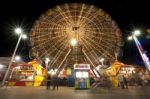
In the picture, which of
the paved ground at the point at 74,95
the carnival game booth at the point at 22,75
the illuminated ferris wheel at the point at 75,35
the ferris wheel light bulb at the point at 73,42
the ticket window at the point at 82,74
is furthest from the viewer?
the ferris wheel light bulb at the point at 73,42

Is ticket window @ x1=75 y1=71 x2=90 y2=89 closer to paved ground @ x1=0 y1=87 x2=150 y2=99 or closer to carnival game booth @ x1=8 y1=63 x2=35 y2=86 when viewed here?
paved ground @ x1=0 y1=87 x2=150 y2=99

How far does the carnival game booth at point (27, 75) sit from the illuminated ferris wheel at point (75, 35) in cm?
238

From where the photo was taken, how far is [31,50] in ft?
105

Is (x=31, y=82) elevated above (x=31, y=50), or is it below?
below

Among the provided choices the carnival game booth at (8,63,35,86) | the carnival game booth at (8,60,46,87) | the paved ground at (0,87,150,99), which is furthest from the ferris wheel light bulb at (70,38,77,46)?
the paved ground at (0,87,150,99)

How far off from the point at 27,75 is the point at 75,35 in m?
7.91

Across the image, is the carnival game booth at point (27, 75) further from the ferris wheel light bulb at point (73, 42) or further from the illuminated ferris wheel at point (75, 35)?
the ferris wheel light bulb at point (73, 42)

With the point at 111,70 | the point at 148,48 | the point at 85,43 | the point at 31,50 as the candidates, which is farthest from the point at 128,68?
the point at 148,48

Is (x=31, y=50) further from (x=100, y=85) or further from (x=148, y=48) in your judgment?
(x=148, y=48)

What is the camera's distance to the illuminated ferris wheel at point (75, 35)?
32.0 metres

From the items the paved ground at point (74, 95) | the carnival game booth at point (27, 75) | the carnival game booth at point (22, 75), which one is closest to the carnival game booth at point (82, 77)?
the paved ground at point (74, 95)

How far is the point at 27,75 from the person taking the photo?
32531 millimetres

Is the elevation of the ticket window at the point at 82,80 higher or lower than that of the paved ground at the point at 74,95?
higher

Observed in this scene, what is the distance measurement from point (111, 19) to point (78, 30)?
5039mm
